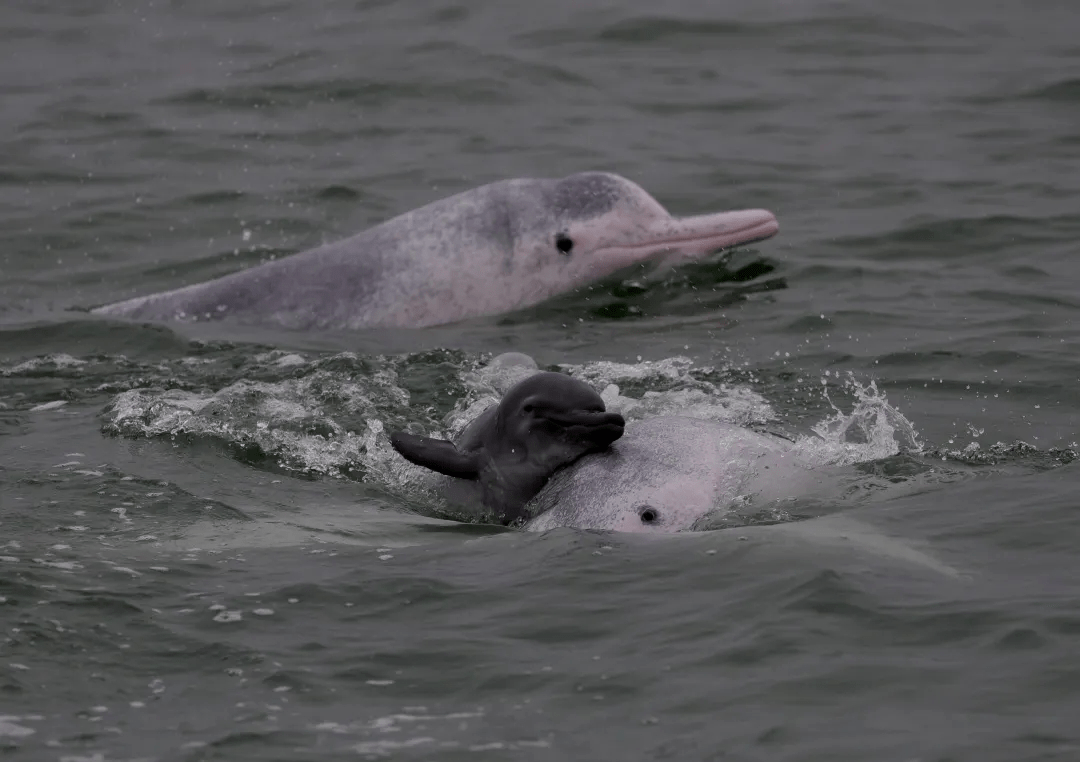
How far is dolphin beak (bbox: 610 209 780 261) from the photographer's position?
12914mm

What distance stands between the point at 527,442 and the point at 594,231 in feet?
16.5

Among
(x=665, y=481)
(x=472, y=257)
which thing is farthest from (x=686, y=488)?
(x=472, y=257)

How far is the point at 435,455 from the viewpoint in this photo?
7.88 metres

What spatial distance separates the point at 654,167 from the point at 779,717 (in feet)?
35.8

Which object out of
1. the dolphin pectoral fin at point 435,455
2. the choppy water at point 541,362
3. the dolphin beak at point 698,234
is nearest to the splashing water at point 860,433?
the choppy water at point 541,362

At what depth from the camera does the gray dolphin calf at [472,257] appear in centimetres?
1251

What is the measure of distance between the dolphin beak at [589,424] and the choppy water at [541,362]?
55 centimetres

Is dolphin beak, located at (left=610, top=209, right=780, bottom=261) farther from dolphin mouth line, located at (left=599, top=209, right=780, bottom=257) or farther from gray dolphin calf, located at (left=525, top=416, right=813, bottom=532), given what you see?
gray dolphin calf, located at (left=525, top=416, right=813, bottom=532)

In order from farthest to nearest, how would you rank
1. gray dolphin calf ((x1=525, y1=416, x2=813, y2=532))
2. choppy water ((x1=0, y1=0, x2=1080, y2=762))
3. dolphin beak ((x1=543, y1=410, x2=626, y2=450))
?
1. dolphin beak ((x1=543, y1=410, x2=626, y2=450))
2. gray dolphin calf ((x1=525, y1=416, x2=813, y2=532))
3. choppy water ((x1=0, y1=0, x2=1080, y2=762))

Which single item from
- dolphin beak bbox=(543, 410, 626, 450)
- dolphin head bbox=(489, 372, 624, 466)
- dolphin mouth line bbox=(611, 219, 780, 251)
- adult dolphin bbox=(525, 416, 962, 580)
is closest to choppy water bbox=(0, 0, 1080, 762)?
adult dolphin bbox=(525, 416, 962, 580)

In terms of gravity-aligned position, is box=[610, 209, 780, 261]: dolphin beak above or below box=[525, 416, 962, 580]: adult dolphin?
above

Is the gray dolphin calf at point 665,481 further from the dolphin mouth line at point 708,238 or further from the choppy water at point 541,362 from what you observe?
the dolphin mouth line at point 708,238

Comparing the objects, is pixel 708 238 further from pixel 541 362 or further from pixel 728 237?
pixel 541 362

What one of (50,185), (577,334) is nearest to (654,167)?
(577,334)
